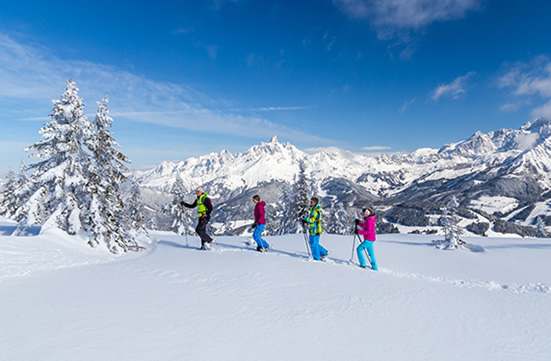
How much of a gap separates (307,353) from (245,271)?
4.49 m

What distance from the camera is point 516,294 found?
22.8 feet

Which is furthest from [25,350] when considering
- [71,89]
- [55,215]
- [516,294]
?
[71,89]

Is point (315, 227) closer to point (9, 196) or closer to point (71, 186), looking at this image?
point (71, 186)

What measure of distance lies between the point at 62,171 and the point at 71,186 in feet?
2.57

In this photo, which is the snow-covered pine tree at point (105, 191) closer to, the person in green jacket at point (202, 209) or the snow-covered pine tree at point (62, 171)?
the snow-covered pine tree at point (62, 171)

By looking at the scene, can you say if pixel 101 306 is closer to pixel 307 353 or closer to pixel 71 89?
pixel 307 353

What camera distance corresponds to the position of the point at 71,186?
42.7 ft

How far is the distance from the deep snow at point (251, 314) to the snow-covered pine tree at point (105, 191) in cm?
331

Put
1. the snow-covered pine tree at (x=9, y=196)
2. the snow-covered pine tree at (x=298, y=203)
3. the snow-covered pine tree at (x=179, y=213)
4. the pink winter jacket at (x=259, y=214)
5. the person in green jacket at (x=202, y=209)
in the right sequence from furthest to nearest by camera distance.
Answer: the snow-covered pine tree at (x=179, y=213) < the snow-covered pine tree at (x=9, y=196) < the snow-covered pine tree at (x=298, y=203) < the pink winter jacket at (x=259, y=214) < the person in green jacket at (x=202, y=209)

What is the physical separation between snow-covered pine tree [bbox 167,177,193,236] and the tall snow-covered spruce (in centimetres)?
2662

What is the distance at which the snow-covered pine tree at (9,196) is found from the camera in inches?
1374

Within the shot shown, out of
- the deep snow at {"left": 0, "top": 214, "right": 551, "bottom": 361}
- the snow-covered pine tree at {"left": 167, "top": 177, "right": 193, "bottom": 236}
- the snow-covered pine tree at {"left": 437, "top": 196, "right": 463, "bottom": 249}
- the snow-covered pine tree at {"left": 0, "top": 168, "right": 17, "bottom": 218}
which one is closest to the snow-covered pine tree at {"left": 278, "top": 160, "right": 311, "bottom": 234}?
the snow-covered pine tree at {"left": 167, "top": 177, "right": 193, "bottom": 236}

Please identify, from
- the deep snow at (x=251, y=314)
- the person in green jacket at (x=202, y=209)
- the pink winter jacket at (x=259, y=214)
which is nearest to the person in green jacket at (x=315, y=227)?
the deep snow at (x=251, y=314)

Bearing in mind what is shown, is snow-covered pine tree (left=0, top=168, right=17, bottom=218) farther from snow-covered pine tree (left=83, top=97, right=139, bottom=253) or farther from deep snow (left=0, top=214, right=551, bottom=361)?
deep snow (left=0, top=214, right=551, bottom=361)
